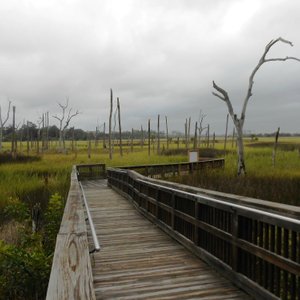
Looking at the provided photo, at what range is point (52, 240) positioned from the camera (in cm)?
834

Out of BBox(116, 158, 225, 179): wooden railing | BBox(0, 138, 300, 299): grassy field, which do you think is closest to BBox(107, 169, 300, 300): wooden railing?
BBox(0, 138, 300, 299): grassy field

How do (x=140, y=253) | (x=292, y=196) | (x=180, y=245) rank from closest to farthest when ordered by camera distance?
1. (x=140, y=253)
2. (x=180, y=245)
3. (x=292, y=196)

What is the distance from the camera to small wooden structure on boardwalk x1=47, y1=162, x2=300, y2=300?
9.86 ft

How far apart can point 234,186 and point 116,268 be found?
8.48 metres

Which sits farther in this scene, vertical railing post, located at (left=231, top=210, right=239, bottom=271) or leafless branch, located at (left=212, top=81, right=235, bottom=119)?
leafless branch, located at (left=212, top=81, right=235, bottom=119)

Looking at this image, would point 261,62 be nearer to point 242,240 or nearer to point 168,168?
point 168,168

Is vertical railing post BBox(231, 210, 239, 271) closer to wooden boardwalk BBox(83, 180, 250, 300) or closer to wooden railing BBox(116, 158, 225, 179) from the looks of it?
wooden boardwalk BBox(83, 180, 250, 300)

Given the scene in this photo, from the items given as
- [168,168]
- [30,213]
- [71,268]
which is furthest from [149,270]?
[168,168]

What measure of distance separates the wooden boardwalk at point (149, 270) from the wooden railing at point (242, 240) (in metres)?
0.18

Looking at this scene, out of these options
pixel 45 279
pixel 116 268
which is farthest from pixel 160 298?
pixel 45 279

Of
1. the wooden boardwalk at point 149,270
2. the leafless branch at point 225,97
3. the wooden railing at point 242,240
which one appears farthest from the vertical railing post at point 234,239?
the leafless branch at point 225,97

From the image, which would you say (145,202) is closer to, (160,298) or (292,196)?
(292,196)

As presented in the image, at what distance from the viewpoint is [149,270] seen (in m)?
5.09

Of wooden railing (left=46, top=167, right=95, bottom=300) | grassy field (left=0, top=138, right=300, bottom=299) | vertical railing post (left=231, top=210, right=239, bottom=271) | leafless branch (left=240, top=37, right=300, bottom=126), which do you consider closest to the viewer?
wooden railing (left=46, top=167, right=95, bottom=300)
